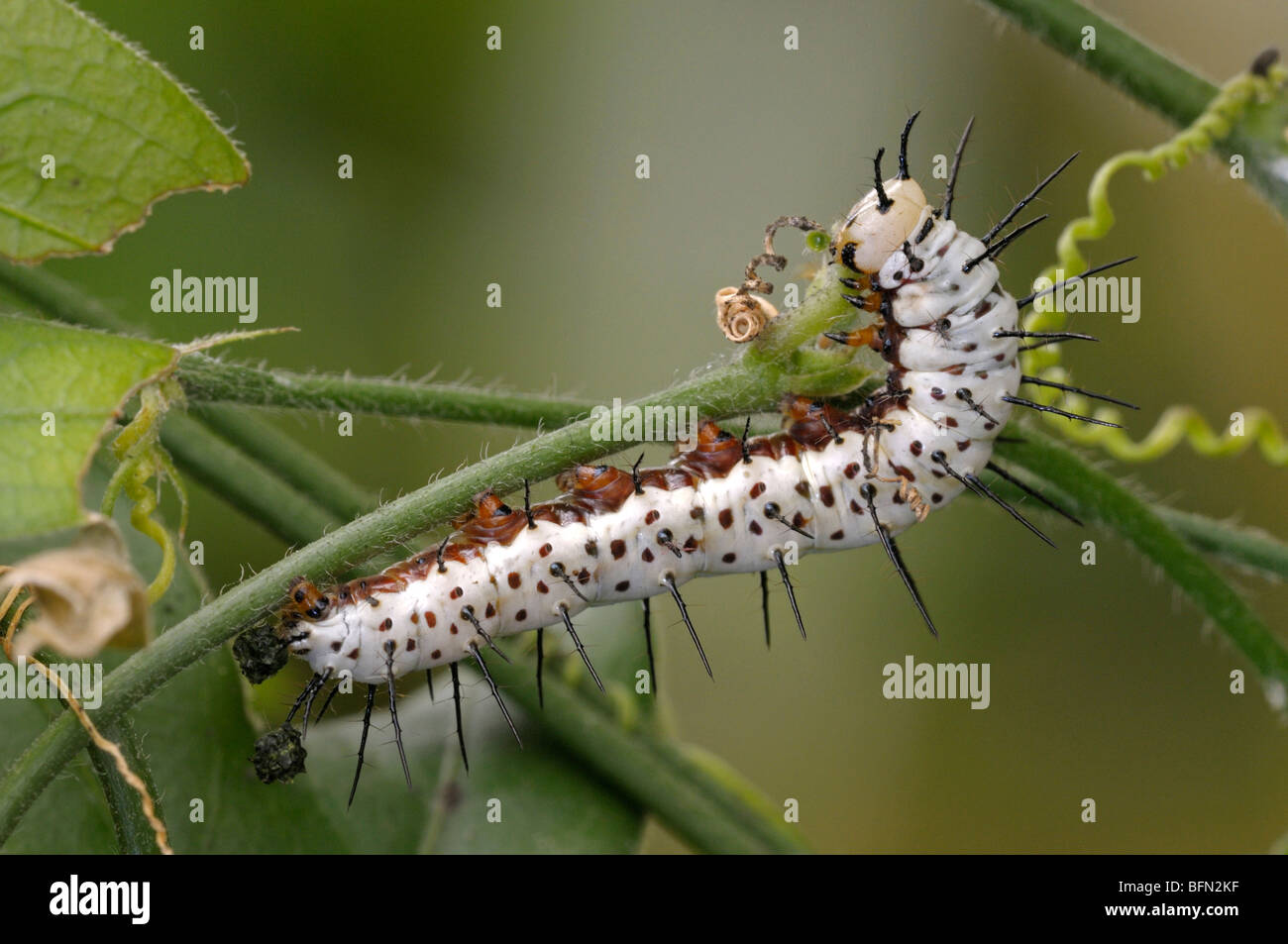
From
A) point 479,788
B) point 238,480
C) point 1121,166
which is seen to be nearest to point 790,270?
point 1121,166

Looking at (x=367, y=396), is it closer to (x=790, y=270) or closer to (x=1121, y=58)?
(x=1121, y=58)

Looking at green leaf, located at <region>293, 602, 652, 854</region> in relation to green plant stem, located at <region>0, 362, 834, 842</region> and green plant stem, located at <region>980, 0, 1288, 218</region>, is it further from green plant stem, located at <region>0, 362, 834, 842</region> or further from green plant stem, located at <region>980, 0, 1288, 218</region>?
green plant stem, located at <region>980, 0, 1288, 218</region>

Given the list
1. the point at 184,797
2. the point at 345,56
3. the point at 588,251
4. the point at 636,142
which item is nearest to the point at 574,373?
the point at 588,251

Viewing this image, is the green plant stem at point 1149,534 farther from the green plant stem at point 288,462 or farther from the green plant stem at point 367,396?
the green plant stem at point 288,462

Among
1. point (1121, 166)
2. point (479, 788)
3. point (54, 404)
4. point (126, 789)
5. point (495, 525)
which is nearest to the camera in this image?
point (54, 404)
